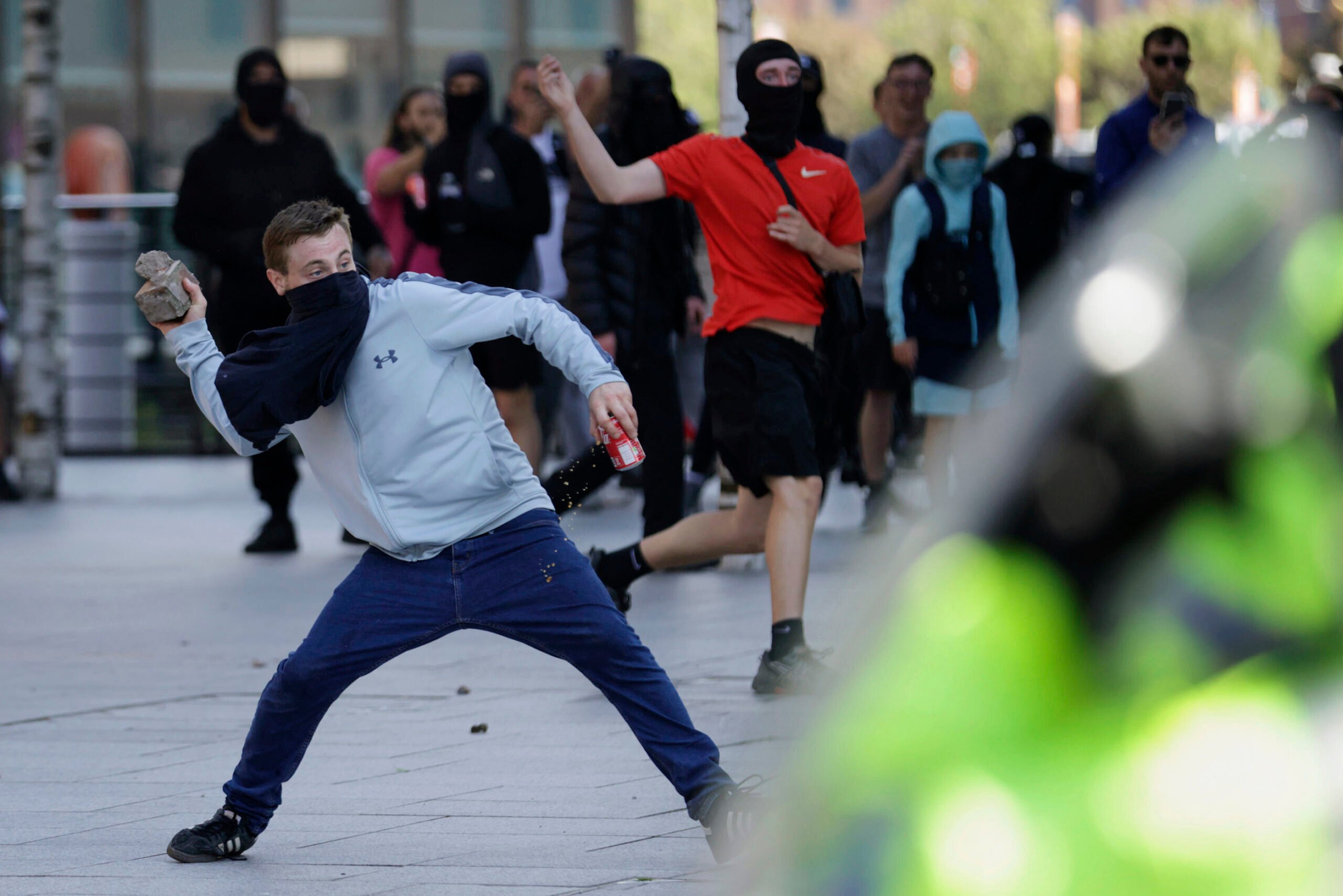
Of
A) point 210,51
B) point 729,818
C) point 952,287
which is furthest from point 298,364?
point 210,51

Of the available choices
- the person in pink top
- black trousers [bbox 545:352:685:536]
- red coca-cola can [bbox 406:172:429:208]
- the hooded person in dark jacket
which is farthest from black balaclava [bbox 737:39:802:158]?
the hooded person in dark jacket

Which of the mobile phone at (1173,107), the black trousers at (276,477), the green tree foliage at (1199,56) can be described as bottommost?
the black trousers at (276,477)

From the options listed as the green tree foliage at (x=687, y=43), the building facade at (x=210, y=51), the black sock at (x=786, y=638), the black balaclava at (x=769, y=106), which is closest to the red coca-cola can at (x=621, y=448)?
the black sock at (x=786, y=638)

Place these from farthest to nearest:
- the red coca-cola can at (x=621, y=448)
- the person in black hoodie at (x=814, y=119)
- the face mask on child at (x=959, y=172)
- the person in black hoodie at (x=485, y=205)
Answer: the person in black hoodie at (x=485, y=205) → the person in black hoodie at (x=814, y=119) → the face mask on child at (x=959, y=172) → the red coca-cola can at (x=621, y=448)

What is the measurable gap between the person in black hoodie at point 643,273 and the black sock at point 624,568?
5.39 ft

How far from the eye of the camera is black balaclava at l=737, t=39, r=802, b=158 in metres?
6.50

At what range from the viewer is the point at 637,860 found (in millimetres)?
4293

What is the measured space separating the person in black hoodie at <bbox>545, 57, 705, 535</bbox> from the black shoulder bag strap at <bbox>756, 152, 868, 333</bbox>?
1.96m

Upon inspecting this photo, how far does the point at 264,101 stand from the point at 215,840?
21.1 ft

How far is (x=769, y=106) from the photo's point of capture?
21.3 feet

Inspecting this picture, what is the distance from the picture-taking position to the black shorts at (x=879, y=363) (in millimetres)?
10492

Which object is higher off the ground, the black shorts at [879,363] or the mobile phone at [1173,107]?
the mobile phone at [1173,107]

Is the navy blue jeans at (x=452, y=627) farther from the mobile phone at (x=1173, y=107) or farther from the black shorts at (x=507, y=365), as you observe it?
the mobile phone at (x=1173, y=107)

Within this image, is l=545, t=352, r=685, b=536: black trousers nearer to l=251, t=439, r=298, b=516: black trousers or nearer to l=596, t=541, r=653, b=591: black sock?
l=596, t=541, r=653, b=591: black sock
